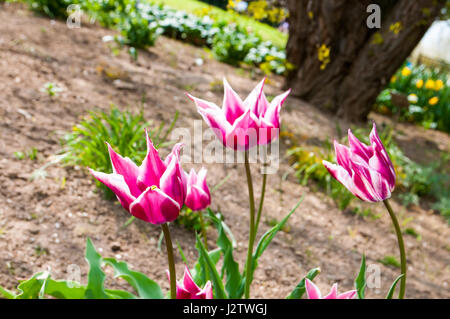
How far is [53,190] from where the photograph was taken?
2449mm

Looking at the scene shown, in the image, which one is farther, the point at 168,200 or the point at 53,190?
the point at 53,190

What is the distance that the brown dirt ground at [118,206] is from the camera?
216cm

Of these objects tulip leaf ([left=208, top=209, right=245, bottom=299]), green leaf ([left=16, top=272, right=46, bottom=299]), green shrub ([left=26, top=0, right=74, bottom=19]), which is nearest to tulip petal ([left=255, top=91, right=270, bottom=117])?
tulip leaf ([left=208, top=209, right=245, bottom=299])

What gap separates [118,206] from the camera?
251 centimetres

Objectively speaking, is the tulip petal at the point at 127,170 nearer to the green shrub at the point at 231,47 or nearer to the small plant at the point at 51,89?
the small plant at the point at 51,89

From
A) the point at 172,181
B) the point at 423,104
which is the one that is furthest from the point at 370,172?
the point at 423,104

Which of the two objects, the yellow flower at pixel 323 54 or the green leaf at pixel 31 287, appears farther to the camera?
the yellow flower at pixel 323 54

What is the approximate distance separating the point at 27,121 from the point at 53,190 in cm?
81

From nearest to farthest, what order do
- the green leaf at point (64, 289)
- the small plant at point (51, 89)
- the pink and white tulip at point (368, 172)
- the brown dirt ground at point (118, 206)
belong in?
Result: 1. the pink and white tulip at point (368, 172)
2. the green leaf at point (64, 289)
3. the brown dirt ground at point (118, 206)
4. the small plant at point (51, 89)

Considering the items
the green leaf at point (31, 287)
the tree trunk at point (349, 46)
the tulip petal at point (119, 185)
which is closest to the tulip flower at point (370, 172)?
the tulip petal at point (119, 185)

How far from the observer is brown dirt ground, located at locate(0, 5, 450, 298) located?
2.16 metres

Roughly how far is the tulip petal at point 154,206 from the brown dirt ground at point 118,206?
4.18 feet
